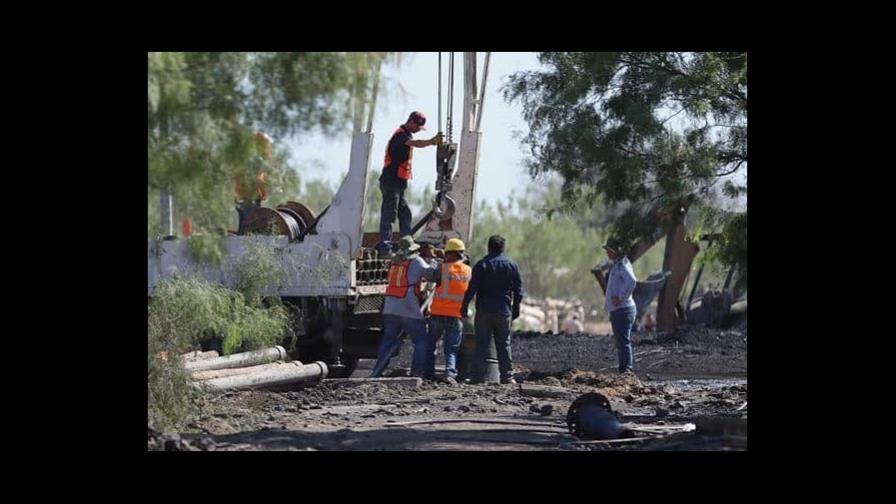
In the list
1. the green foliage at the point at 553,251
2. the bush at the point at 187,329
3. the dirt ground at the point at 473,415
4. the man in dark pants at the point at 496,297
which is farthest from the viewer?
the green foliage at the point at 553,251

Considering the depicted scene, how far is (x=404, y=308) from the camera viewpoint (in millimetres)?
18031

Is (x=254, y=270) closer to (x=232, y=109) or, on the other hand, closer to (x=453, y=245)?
(x=453, y=245)

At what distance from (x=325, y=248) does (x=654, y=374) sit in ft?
20.0

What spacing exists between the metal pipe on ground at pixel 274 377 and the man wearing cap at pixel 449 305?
1437 millimetres

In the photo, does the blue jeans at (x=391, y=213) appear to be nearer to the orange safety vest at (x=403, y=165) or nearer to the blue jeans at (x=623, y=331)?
the orange safety vest at (x=403, y=165)

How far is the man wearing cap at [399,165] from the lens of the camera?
1800cm

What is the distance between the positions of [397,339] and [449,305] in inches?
30.3

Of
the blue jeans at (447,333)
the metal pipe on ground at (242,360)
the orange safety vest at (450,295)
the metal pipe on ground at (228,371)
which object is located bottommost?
the metal pipe on ground at (228,371)

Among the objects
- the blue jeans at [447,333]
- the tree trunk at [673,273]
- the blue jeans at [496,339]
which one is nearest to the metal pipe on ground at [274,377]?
the blue jeans at [447,333]

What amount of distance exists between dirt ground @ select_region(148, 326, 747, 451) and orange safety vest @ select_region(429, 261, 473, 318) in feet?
3.42

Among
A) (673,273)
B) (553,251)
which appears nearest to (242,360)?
(673,273)

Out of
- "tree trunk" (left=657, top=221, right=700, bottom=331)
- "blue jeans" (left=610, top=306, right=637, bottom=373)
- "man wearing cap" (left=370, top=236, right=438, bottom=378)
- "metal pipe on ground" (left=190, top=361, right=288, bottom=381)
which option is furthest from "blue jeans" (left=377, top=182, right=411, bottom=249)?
"tree trunk" (left=657, top=221, right=700, bottom=331)
